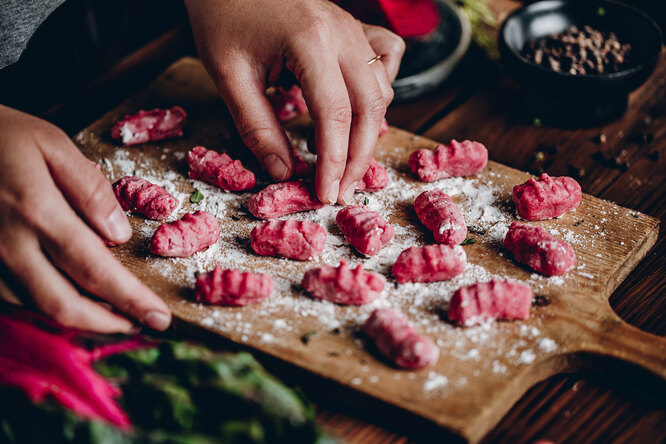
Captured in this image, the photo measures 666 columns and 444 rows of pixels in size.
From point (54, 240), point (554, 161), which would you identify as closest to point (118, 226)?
point (54, 240)

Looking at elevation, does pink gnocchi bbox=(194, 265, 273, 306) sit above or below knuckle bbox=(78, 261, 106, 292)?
below

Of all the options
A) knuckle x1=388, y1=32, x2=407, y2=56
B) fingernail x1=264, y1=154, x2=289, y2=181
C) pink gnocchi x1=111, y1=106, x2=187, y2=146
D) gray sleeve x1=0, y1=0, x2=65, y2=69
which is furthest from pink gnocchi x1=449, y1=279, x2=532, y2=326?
gray sleeve x1=0, y1=0, x2=65, y2=69

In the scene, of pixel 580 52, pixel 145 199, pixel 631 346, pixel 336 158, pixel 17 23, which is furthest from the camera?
pixel 580 52

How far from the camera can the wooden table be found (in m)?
1.83

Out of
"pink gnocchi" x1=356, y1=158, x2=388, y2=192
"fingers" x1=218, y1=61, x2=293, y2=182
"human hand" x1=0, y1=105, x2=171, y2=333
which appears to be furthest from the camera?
"pink gnocchi" x1=356, y1=158, x2=388, y2=192

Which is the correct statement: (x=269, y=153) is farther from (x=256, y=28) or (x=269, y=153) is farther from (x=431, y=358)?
(x=431, y=358)

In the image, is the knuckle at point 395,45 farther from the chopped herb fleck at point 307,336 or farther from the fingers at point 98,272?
the fingers at point 98,272

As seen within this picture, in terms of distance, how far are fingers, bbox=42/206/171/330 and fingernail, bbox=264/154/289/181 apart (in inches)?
29.5

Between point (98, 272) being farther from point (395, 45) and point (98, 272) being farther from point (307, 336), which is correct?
point (395, 45)

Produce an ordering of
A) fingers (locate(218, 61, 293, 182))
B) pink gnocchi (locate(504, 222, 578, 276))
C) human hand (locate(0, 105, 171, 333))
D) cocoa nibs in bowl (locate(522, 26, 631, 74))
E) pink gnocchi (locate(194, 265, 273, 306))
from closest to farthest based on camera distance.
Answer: human hand (locate(0, 105, 171, 333)), pink gnocchi (locate(194, 265, 273, 306)), pink gnocchi (locate(504, 222, 578, 276)), fingers (locate(218, 61, 293, 182)), cocoa nibs in bowl (locate(522, 26, 631, 74))

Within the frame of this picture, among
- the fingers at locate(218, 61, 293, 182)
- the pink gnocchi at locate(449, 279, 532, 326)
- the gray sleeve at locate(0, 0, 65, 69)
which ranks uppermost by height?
the gray sleeve at locate(0, 0, 65, 69)

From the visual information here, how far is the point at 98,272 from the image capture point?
183 centimetres

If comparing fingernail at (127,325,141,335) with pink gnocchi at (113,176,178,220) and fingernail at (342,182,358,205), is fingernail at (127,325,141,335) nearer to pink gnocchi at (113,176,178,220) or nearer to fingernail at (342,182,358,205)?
pink gnocchi at (113,176,178,220)

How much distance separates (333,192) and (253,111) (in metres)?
0.44
